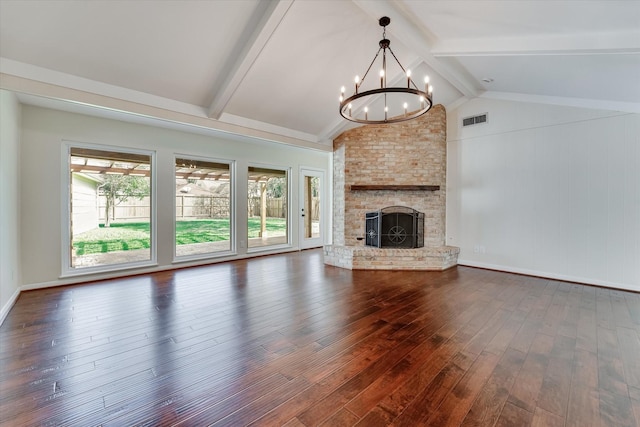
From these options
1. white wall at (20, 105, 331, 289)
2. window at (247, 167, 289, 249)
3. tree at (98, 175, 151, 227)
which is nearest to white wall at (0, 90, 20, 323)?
white wall at (20, 105, 331, 289)

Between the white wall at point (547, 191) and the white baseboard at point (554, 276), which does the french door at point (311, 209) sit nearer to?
the white wall at point (547, 191)

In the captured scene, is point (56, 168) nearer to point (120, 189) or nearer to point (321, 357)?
point (120, 189)

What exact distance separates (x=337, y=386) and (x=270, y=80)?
385cm

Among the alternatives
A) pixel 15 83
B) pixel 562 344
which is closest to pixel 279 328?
pixel 562 344

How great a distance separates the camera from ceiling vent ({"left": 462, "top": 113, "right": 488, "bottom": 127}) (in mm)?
5188

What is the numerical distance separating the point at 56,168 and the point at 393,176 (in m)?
5.49

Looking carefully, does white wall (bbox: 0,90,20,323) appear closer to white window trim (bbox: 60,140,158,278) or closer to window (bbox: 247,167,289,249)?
white window trim (bbox: 60,140,158,278)

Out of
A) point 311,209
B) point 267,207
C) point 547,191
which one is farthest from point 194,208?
point 547,191

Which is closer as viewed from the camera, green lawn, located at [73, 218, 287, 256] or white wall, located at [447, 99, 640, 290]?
white wall, located at [447, 99, 640, 290]

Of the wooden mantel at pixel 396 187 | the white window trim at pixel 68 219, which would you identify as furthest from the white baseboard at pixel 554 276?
the white window trim at pixel 68 219

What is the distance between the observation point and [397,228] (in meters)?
5.51

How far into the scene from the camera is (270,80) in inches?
159

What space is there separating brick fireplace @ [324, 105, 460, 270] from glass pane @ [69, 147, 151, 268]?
344cm

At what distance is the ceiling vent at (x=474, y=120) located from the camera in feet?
17.0
